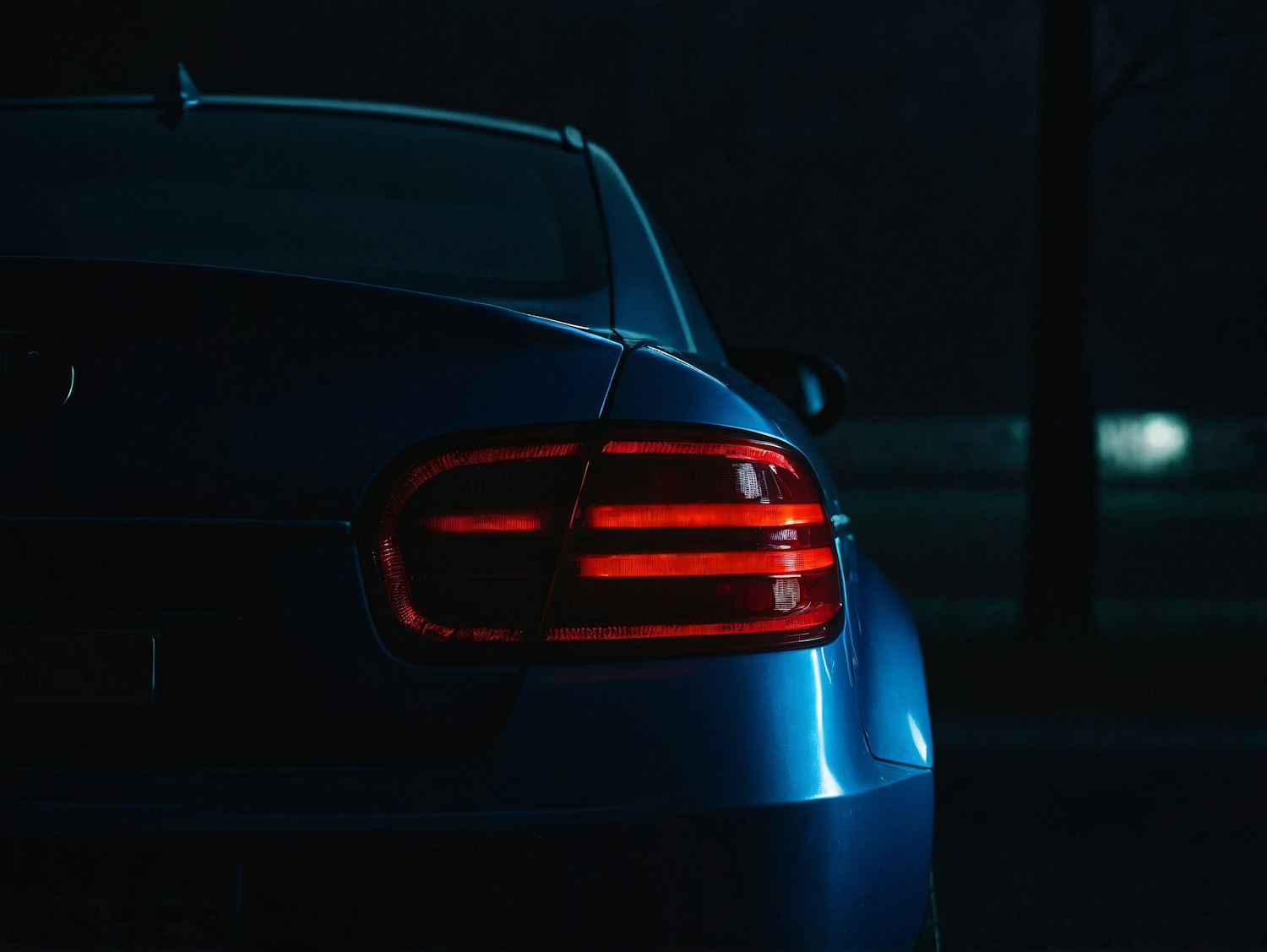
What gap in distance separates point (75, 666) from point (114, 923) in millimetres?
269

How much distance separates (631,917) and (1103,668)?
6038 mm

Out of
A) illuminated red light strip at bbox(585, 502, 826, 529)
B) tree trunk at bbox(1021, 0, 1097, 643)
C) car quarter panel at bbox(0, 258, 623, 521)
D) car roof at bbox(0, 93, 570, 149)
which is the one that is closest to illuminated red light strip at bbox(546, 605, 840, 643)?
illuminated red light strip at bbox(585, 502, 826, 529)

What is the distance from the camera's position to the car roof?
101 inches

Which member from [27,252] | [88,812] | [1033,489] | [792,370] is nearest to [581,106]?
[1033,489]

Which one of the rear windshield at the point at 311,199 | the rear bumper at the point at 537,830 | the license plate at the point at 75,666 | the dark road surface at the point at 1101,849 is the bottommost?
the dark road surface at the point at 1101,849

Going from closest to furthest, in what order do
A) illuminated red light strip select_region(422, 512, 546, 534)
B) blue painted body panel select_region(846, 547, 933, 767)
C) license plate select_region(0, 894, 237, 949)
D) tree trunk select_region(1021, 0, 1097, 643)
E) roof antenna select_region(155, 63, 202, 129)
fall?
license plate select_region(0, 894, 237, 949) → illuminated red light strip select_region(422, 512, 546, 534) → blue painted body panel select_region(846, 547, 933, 767) → roof antenna select_region(155, 63, 202, 129) → tree trunk select_region(1021, 0, 1097, 643)

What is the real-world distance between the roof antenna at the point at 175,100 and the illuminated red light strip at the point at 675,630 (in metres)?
1.56

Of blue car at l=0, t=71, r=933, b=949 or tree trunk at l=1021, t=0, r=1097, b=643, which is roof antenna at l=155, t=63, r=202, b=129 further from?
tree trunk at l=1021, t=0, r=1097, b=643

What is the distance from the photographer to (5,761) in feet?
4.58

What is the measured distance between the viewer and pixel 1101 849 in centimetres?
391

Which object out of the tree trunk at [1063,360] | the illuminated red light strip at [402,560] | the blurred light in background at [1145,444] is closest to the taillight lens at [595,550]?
the illuminated red light strip at [402,560]

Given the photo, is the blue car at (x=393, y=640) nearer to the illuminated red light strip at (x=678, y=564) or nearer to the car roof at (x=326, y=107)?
the illuminated red light strip at (x=678, y=564)

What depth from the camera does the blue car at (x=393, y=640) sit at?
1.39 metres

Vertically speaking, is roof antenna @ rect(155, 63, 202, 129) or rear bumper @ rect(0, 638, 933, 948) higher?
roof antenna @ rect(155, 63, 202, 129)
